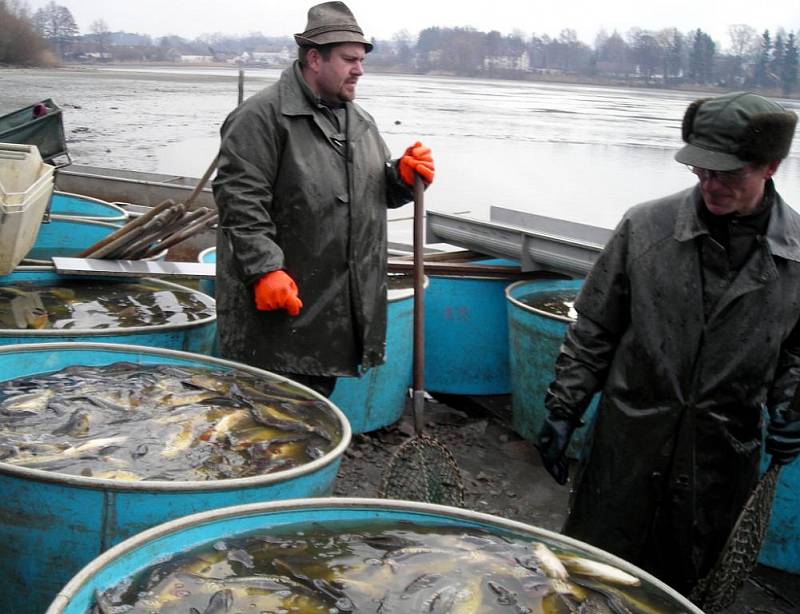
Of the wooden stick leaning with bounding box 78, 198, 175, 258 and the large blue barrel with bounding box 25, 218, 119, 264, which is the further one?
the large blue barrel with bounding box 25, 218, 119, 264

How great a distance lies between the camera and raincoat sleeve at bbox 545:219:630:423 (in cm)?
328

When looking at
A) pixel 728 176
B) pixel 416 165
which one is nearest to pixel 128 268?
pixel 416 165

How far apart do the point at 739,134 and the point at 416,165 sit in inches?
69.9

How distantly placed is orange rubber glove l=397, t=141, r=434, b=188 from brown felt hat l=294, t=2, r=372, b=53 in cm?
53

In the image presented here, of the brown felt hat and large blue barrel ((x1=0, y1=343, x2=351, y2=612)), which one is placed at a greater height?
the brown felt hat

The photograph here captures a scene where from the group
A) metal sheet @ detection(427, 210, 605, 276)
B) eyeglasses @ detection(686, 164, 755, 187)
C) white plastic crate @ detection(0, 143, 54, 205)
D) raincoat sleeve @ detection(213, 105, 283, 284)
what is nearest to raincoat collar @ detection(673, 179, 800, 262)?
eyeglasses @ detection(686, 164, 755, 187)

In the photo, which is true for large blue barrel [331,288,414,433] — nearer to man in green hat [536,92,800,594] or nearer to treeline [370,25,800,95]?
man in green hat [536,92,800,594]

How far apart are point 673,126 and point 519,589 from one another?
35068 mm

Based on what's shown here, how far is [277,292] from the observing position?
4.00 meters

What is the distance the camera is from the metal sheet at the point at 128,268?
18.9ft

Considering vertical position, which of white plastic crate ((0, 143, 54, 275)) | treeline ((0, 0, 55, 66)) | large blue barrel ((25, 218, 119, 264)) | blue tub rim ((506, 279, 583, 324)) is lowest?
blue tub rim ((506, 279, 583, 324))

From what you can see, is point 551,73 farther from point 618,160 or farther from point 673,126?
point 618,160

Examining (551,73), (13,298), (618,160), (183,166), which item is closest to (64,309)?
(13,298)

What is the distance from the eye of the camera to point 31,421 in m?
3.33
